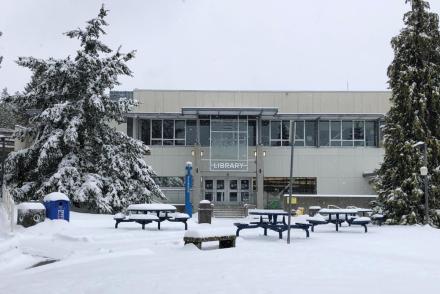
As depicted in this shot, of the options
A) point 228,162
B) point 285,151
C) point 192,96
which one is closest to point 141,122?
point 192,96

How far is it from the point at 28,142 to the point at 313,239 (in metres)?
27.2

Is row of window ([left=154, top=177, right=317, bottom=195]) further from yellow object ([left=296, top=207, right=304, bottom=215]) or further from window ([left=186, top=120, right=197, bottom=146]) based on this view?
yellow object ([left=296, top=207, right=304, bottom=215])

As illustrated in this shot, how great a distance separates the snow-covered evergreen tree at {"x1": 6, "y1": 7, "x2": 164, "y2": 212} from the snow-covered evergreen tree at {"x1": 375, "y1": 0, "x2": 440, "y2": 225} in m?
12.3

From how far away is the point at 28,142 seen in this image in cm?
3766

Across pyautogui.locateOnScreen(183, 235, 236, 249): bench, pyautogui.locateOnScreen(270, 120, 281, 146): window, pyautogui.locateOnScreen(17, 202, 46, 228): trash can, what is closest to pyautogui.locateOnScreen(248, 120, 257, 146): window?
pyautogui.locateOnScreen(270, 120, 281, 146): window

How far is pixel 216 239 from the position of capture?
482 inches

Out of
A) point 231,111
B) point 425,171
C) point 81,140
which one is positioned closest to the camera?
point 425,171

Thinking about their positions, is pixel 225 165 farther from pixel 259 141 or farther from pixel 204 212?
pixel 204 212

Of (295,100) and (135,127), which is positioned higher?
(295,100)

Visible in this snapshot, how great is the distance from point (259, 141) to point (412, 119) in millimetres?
17768

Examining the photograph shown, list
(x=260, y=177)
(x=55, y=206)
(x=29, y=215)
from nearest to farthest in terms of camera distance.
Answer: (x=29, y=215) < (x=55, y=206) < (x=260, y=177)

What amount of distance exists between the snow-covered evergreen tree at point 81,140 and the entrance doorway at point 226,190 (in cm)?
1132

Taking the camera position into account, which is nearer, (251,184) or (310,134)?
(251,184)

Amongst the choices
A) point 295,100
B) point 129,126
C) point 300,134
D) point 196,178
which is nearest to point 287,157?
point 300,134
